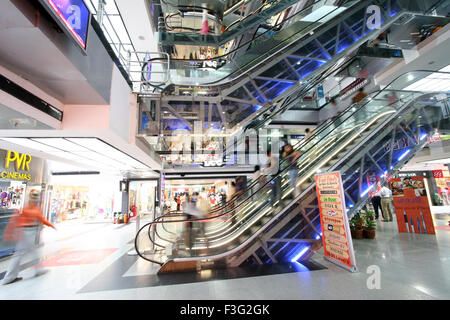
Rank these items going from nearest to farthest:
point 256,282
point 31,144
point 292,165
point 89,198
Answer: point 256,282, point 31,144, point 292,165, point 89,198

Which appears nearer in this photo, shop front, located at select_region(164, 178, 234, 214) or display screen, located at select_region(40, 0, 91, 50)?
display screen, located at select_region(40, 0, 91, 50)

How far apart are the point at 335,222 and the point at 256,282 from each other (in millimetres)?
1983

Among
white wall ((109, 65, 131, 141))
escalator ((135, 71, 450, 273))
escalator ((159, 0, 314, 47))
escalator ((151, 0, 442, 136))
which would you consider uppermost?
escalator ((159, 0, 314, 47))

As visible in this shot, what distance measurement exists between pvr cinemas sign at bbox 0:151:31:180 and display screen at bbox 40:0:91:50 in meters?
6.64

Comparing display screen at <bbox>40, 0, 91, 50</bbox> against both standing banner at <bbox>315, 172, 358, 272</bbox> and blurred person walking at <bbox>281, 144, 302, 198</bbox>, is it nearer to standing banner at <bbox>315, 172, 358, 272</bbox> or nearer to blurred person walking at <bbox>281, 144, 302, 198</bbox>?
standing banner at <bbox>315, 172, 358, 272</bbox>

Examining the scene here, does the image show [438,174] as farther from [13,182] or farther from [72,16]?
[13,182]

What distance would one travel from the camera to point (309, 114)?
42.3 feet

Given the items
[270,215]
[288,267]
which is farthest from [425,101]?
[288,267]

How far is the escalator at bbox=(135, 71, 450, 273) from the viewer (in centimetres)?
460

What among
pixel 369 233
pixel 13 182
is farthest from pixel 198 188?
pixel 369 233

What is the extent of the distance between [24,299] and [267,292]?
13.3 ft

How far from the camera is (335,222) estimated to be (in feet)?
13.5

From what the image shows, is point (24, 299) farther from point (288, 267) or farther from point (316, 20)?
point (316, 20)

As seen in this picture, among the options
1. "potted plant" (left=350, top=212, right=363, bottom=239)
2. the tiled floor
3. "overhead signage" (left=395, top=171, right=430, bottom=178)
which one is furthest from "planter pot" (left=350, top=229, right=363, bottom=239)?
"overhead signage" (left=395, top=171, right=430, bottom=178)
